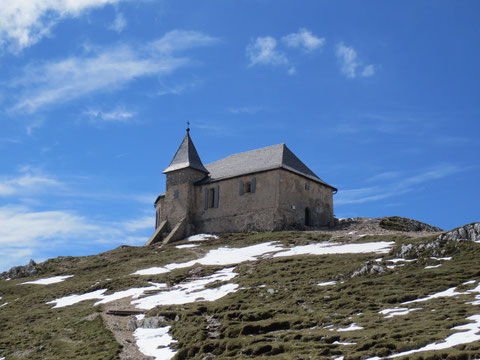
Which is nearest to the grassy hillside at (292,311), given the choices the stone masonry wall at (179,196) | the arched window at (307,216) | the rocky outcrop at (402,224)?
the rocky outcrop at (402,224)

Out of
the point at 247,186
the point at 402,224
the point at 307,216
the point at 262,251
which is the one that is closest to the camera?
the point at 262,251

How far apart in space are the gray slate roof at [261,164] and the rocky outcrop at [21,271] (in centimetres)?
1876

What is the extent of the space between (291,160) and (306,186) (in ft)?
10.1

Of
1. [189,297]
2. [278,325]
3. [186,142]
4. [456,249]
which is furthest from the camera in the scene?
[186,142]

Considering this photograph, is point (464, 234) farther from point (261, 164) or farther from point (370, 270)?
point (261, 164)

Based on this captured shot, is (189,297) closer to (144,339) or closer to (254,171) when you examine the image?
(144,339)

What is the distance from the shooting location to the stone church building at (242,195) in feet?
170

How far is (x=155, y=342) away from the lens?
24.2 metres

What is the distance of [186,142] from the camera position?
204ft

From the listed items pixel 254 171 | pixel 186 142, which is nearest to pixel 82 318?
pixel 254 171

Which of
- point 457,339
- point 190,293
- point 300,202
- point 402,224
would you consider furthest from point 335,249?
point 457,339

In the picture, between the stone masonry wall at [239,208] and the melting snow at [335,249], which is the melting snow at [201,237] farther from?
the melting snow at [335,249]

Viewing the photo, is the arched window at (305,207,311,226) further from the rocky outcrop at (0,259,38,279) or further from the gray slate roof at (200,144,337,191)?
the rocky outcrop at (0,259,38,279)

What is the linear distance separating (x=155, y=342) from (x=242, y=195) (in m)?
30.4
